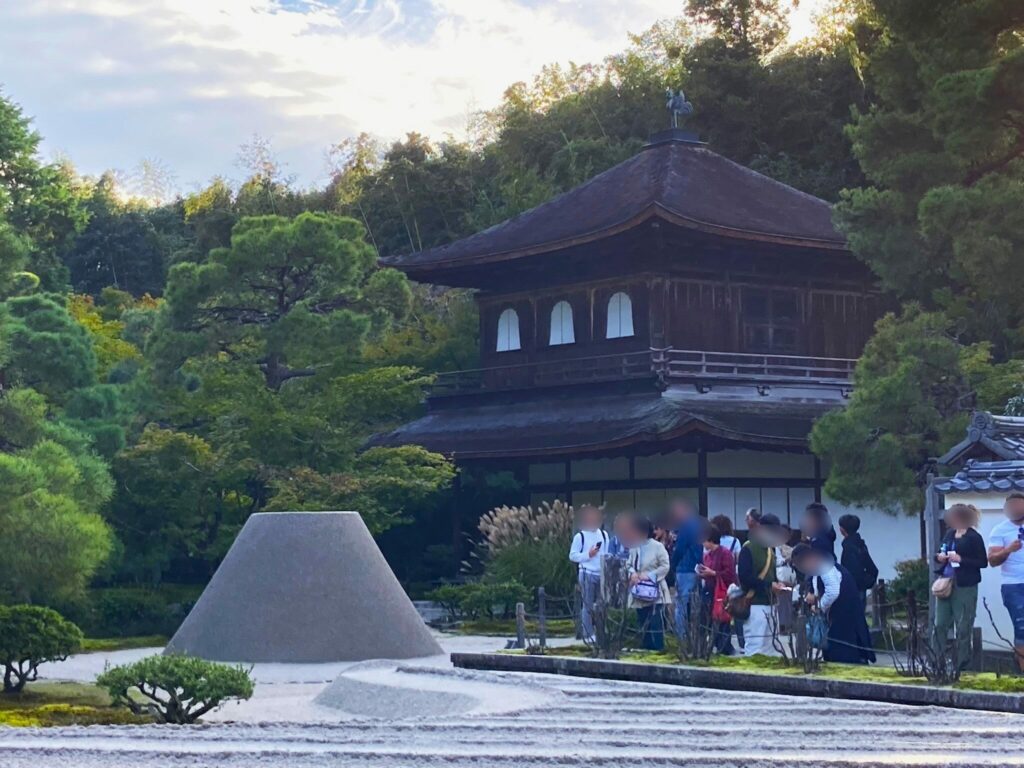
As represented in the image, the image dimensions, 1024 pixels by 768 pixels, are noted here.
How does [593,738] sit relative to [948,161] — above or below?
below

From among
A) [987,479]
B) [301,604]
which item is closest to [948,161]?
[987,479]

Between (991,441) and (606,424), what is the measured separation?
11.4 metres

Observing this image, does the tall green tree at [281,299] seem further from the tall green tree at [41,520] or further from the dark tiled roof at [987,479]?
the dark tiled roof at [987,479]

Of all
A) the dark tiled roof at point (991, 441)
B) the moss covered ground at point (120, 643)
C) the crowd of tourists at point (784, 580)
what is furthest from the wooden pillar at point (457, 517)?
the dark tiled roof at point (991, 441)

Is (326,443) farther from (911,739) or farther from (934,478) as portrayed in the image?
(911,739)

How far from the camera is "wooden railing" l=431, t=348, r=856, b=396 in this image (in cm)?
2673

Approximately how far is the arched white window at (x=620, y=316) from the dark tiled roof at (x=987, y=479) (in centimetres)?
1401

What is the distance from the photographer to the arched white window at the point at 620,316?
28641 mm

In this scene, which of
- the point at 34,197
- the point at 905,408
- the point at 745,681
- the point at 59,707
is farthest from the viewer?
the point at 34,197

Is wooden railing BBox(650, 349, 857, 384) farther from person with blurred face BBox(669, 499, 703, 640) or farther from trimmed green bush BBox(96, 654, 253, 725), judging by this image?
trimmed green bush BBox(96, 654, 253, 725)

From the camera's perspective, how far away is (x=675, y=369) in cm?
2681

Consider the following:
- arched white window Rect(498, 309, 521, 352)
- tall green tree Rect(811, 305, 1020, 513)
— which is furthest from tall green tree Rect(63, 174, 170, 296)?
tall green tree Rect(811, 305, 1020, 513)

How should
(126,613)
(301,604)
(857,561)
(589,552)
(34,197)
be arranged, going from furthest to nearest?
(34,197), (126,613), (301,604), (589,552), (857,561)

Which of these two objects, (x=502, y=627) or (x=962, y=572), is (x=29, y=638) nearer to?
(x=502, y=627)
